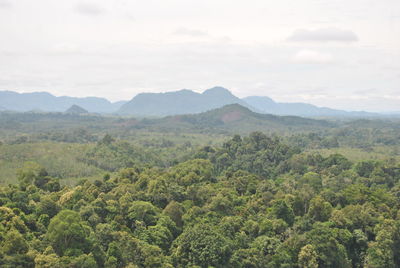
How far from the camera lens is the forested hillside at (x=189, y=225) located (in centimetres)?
2627

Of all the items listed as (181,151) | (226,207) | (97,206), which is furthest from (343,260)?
(181,151)

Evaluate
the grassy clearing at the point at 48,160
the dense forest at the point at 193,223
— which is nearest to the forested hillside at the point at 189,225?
the dense forest at the point at 193,223

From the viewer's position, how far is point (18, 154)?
79125 millimetres

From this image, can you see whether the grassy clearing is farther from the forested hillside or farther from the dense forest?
the dense forest

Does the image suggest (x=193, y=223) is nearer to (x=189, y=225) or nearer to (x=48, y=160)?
(x=189, y=225)

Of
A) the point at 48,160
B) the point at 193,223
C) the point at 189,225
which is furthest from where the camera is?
the point at 48,160

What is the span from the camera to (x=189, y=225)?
33.9m

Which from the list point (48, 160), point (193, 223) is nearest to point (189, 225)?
point (193, 223)

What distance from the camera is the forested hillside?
26.3 meters

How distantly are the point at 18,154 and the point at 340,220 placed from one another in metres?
68.6

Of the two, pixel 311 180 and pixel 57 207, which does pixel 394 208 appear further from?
pixel 57 207

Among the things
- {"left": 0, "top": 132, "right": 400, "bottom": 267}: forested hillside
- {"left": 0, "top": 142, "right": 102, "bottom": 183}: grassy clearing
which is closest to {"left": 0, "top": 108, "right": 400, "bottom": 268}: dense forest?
{"left": 0, "top": 132, "right": 400, "bottom": 267}: forested hillside

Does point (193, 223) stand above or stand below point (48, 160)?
below

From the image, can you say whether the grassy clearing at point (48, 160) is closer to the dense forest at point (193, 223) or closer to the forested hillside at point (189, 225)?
the forested hillside at point (189, 225)
